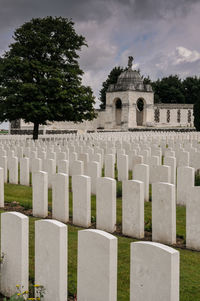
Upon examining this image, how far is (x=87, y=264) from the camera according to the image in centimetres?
315

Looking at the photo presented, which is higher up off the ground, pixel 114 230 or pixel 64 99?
pixel 64 99

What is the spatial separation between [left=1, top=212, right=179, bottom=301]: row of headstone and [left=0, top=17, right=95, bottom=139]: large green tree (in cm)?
1959

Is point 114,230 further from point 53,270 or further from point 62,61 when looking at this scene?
point 62,61

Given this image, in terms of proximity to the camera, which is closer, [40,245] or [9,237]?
[40,245]

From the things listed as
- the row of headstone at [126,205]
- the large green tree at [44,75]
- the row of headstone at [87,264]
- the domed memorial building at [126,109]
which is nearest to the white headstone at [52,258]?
the row of headstone at [87,264]

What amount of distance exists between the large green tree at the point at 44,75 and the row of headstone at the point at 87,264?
19.6 meters

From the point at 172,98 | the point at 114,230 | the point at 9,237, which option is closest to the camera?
the point at 9,237

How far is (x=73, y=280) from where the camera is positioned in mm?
4062

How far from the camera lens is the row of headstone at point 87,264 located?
277cm

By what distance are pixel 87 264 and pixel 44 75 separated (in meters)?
23.1

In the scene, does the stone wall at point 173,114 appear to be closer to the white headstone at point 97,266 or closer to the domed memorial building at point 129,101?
the domed memorial building at point 129,101

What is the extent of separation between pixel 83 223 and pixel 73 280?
2016 mm

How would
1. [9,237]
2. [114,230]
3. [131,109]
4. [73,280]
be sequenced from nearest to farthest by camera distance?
1. [9,237]
2. [73,280]
3. [114,230]
4. [131,109]

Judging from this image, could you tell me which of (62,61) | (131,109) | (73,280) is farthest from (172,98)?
(73,280)
